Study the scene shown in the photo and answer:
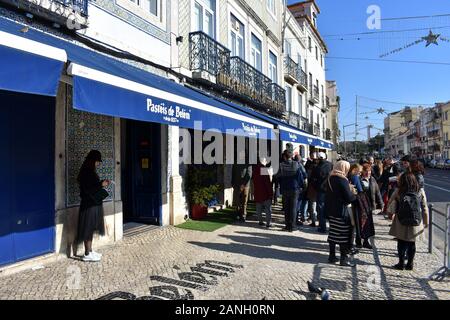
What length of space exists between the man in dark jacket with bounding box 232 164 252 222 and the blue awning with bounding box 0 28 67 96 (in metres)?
6.13

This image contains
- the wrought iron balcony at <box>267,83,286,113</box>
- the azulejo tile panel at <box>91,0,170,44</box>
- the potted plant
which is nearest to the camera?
the azulejo tile panel at <box>91,0,170,44</box>

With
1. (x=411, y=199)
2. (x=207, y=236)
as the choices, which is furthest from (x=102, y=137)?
(x=411, y=199)

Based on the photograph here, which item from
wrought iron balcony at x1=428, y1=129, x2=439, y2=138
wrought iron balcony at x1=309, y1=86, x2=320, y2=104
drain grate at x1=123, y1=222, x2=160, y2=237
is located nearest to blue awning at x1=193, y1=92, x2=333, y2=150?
drain grate at x1=123, y1=222, x2=160, y2=237

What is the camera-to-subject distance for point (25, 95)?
16.8 feet

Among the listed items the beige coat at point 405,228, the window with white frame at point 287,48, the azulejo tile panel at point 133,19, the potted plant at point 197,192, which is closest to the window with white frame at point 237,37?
the azulejo tile panel at point 133,19

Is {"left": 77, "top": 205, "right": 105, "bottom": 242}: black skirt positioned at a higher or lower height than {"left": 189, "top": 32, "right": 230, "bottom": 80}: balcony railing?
lower

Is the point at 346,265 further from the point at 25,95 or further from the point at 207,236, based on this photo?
the point at 25,95

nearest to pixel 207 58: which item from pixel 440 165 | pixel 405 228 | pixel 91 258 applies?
pixel 91 258

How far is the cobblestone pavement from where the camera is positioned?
4438mm

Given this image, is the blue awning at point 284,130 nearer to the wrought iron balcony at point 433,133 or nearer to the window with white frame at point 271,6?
the window with white frame at point 271,6

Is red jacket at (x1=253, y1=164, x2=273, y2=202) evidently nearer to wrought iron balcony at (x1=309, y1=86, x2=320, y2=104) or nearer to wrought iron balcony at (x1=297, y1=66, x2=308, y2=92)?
wrought iron balcony at (x1=297, y1=66, x2=308, y2=92)

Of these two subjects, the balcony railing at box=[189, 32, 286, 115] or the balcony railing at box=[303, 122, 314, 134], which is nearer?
the balcony railing at box=[189, 32, 286, 115]

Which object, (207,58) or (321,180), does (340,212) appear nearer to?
(321,180)

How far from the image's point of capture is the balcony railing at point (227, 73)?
9.98 meters
